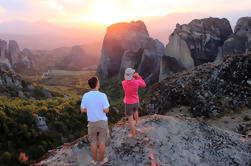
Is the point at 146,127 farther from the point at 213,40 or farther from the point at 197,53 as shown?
the point at 213,40

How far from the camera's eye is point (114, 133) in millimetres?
10641

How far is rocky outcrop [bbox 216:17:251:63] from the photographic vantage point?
43.9m

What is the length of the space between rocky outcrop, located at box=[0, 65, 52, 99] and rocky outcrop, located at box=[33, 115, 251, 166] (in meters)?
26.5

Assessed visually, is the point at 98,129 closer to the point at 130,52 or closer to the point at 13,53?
the point at 130,52

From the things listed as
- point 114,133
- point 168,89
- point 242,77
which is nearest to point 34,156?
point 114,133

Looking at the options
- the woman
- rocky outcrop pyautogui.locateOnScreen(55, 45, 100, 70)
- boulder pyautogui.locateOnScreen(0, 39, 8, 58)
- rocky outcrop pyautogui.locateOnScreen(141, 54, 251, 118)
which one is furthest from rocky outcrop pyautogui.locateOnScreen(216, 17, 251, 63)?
rocky outcrop pyautogui.locateOnScreen(55, 45, 100, 70)

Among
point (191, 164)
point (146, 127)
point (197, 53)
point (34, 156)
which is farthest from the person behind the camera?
point (197, 53)

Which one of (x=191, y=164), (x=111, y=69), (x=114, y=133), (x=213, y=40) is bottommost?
(x=111, y=69)

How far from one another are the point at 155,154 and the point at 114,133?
2542mm

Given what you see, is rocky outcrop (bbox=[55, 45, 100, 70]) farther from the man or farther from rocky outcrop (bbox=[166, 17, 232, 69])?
the man

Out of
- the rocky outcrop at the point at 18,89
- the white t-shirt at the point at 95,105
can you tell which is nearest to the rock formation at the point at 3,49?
the rocky outcrop at the point at 18,89

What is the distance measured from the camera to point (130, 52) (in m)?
63.6

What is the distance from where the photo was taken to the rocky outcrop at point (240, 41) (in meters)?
43.9

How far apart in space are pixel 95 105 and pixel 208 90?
18105 millimetres
